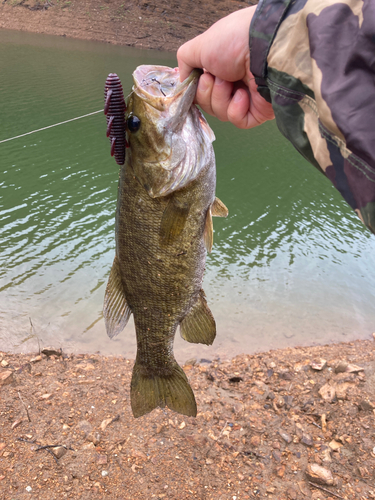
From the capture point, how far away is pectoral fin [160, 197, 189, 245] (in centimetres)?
191

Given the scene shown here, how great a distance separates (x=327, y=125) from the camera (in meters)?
1.01

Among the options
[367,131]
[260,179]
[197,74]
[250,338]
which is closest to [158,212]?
[197,74]

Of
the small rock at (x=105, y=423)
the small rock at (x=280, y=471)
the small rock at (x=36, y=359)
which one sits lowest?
the small rock at (x=36, y=359)

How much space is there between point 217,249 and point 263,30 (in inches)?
234

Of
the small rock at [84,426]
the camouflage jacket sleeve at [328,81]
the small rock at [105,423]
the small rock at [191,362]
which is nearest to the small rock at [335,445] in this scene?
the small rock at [191,362]

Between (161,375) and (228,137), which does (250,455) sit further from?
(228,137)

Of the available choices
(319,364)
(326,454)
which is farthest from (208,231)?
(319,364)

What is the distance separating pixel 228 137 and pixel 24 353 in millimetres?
12491

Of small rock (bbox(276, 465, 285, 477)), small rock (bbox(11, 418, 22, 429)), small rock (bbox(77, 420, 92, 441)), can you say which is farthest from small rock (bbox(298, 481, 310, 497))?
small rock (bbox(11, 418, 22, 429))

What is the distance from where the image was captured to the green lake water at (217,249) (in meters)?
5.11

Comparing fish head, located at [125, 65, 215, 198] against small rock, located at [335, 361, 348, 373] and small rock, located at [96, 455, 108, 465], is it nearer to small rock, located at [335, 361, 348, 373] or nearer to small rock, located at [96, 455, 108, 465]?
small rock, located at [96, 455, 108, 465]

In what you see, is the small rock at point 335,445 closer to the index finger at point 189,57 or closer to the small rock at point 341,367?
the small rock at point 341,367

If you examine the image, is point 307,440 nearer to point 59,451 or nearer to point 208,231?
point 59,451

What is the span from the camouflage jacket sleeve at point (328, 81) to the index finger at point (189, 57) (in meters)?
0.43
